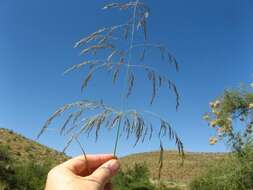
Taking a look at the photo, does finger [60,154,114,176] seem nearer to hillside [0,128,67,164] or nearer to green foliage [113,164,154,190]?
green foliage [113,164,154,190]

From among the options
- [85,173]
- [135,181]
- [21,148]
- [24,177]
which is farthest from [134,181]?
[21,148]

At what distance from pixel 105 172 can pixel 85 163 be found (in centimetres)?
18

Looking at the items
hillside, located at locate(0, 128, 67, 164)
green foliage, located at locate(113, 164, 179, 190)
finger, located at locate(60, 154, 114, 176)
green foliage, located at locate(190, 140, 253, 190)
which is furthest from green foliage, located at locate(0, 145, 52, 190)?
finger, located at locate(60, 154, 114, 176)

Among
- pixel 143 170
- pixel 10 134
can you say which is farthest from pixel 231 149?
pixel 10 134

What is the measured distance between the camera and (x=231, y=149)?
10711 mm

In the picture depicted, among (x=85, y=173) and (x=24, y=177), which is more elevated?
(x=85, y=173)

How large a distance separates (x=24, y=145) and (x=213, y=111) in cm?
2628

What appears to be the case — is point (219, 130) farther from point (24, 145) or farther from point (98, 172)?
point (24, 145)

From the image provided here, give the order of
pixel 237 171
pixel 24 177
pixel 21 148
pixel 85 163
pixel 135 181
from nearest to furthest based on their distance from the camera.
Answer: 1. pixel 85 163
2. pixel 237 171
3. pixel 24 177
4. pixel 135 181
5. pixel 21 148

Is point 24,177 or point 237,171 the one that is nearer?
point 237,171

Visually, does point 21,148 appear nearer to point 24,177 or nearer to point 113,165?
point 24,177

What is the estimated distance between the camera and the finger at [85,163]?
1.56 m

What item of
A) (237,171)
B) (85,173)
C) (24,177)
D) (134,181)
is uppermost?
(85,173)

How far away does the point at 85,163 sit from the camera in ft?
5.26
